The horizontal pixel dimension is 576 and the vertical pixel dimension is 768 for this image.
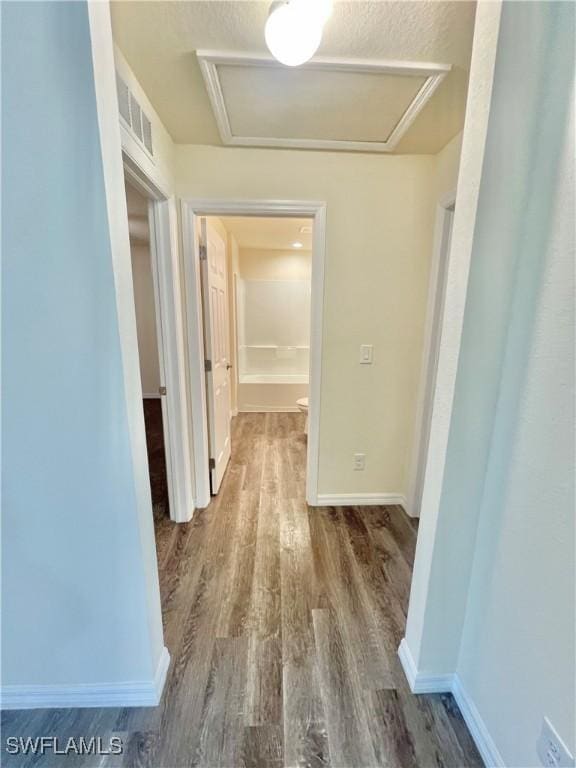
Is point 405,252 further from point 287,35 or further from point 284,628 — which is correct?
point 284,628

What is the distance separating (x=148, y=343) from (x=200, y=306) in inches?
127

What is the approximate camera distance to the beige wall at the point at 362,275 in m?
1.92

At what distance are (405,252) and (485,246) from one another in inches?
50.0

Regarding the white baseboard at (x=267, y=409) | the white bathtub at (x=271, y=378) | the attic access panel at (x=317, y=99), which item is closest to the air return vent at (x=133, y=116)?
the attic access panel at (x=317, y=99)

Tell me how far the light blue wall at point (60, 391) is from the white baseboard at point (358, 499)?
1.45 meters

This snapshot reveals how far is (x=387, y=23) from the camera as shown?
1.10m

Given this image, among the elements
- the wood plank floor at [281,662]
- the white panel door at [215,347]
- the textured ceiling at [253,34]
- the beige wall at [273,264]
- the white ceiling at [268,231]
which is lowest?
the wood plank floor at [281,662]

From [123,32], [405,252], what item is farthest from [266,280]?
[123,32]

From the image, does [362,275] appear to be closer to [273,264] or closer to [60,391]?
[60,391]

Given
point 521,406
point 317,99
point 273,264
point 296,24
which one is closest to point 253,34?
point 296,24

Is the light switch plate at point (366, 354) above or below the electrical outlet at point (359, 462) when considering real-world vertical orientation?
above

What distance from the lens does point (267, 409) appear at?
15.4 ft

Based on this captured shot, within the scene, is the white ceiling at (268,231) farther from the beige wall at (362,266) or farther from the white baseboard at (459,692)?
the white baseboard at (459,692)

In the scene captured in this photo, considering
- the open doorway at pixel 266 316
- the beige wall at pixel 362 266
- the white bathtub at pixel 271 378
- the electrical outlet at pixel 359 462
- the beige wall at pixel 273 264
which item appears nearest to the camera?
the beige wall at pixel 362 266
